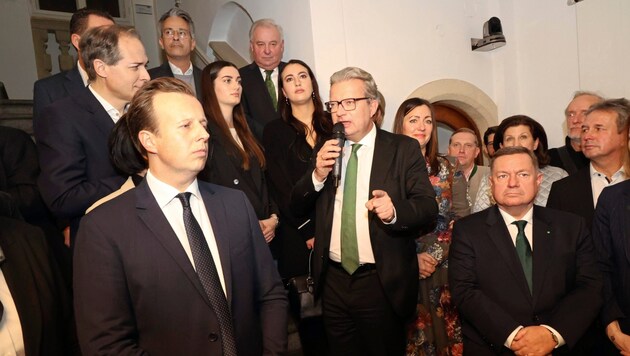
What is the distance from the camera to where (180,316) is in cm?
159

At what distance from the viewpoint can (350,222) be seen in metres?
2.51

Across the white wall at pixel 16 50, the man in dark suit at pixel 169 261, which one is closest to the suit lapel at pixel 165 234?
A: the man in dark suit at pixel 169 261

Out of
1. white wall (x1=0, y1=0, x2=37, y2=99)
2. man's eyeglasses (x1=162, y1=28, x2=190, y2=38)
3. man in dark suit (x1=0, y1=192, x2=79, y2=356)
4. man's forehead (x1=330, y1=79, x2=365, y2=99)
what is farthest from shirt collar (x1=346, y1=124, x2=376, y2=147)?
white wall (x1=0, y1=0, x2=37, y2=99)

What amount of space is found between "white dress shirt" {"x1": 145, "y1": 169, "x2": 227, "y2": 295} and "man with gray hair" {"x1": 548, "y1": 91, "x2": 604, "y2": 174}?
119 inches

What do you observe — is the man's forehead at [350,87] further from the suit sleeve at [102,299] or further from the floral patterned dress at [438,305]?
the suit sleeve at [102,299]

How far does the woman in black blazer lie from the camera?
2.80 metres

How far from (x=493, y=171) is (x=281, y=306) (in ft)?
4.71

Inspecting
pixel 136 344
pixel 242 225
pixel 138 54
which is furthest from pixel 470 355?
pixel 138 54

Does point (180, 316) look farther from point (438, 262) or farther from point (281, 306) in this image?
point (438, 262)

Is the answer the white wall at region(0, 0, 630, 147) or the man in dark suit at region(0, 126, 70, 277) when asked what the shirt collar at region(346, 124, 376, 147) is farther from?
the white wall at region(0, 0, 630, 147)

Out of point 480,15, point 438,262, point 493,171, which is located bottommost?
point 438,262

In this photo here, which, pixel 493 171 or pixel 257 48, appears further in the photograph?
pixel 257 48

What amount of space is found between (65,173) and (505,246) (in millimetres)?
2078

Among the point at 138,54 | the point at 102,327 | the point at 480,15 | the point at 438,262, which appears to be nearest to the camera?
the point at 102,327
